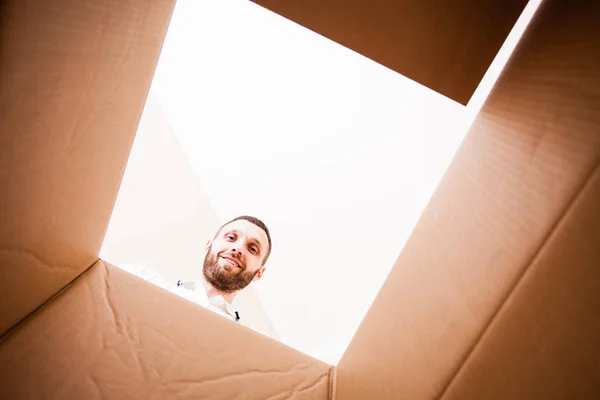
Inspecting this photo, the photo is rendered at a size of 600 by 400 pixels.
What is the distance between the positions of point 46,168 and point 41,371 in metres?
0.18

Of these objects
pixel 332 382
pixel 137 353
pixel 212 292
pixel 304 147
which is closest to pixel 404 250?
pixel 332 382

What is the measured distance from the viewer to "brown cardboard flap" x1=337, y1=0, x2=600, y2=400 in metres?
0.24

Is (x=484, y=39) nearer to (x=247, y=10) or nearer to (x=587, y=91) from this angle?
(x=587, y=91)

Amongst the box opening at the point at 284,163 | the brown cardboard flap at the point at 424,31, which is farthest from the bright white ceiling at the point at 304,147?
the brown cardboard flap at the point at 424,31

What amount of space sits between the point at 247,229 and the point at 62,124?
1050 mm

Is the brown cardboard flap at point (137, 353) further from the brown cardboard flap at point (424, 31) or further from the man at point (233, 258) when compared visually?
the man at point (233, 258)

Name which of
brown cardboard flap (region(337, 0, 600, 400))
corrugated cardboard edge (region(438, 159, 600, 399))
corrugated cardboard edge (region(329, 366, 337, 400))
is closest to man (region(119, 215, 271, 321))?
corrugated cardboard edge (region(329, 366, 337, 400))

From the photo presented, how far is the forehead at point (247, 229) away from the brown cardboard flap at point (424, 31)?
99cm

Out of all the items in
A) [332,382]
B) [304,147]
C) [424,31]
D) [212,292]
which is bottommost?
[212,292]

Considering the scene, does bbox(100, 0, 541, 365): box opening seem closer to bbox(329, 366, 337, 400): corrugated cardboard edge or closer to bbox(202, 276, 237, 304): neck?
bbox(202, 276, 237, 304): neck

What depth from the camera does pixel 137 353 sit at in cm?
40

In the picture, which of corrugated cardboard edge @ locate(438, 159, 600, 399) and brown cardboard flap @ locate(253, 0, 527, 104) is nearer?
corrugated cardboard edge @ locate(438, 159, 600, 399)

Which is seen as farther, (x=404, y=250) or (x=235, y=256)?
(x=235, y=256)

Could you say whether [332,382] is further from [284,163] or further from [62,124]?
[284,163]
